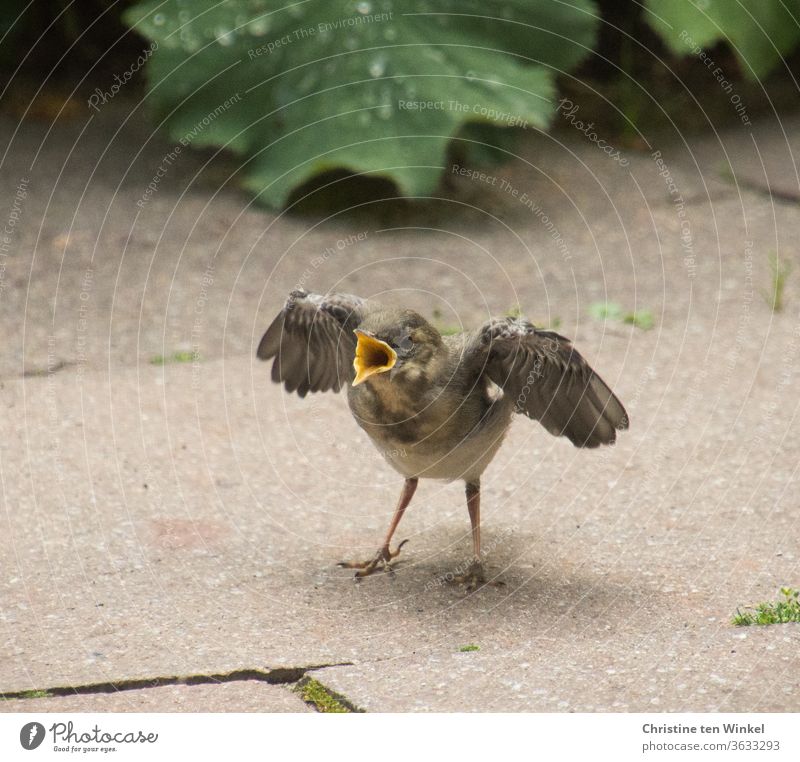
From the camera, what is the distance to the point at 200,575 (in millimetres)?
4852

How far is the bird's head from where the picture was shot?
436cm

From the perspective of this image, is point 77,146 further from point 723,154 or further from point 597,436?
point 597,436

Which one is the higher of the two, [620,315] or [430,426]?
[620,315]

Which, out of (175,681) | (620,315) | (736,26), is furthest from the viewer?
(736,26)

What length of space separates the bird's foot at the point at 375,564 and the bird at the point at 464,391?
0.34 meters

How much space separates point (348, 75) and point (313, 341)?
12.9ft

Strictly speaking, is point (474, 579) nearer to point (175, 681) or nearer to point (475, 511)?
point (475, 511)

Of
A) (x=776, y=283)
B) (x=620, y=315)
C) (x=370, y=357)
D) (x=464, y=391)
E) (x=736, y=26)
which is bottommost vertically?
(x=464, y=391)

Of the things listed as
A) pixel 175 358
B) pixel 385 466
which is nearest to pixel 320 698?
pixel 385 466

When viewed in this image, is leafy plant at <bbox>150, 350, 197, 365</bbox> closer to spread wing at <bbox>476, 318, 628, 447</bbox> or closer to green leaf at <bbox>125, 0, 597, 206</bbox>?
green leaf at <bbox>125, 0, 597, 206</bbox>

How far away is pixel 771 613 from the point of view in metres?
4.29

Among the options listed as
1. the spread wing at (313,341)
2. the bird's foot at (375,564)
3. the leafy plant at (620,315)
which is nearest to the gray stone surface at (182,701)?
the bird's foot at (375,564)

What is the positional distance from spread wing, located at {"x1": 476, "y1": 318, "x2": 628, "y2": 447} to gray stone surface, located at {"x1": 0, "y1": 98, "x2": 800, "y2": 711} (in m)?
0.68

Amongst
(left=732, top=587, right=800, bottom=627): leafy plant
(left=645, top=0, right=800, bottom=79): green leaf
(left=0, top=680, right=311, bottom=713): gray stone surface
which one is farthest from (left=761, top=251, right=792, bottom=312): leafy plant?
(left=0, top=680, right=311, bottom=713): gray stone surface
